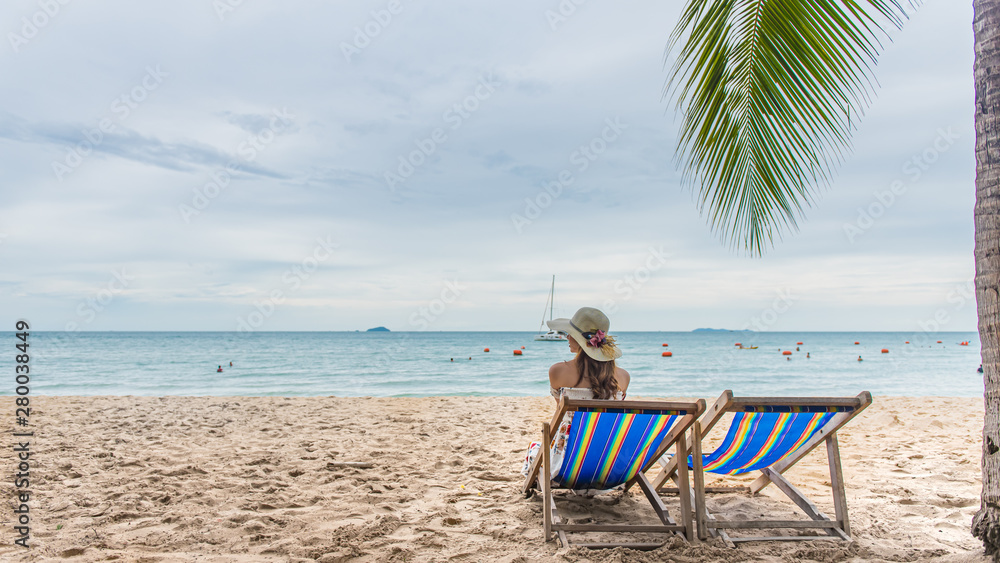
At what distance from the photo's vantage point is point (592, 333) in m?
3.24

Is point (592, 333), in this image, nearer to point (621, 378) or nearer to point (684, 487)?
point (621, 378)

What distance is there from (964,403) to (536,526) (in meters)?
8.91

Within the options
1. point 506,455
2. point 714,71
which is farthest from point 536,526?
point 714,71

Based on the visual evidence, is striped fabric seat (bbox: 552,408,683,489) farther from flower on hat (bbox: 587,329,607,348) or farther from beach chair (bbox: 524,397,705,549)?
flower on hat (bbox: 587,329,607,348)

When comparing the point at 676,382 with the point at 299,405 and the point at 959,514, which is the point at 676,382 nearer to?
the point at 299,405

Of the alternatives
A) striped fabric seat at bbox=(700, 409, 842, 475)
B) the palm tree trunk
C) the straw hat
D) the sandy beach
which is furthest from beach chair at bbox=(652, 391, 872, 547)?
the straw hat

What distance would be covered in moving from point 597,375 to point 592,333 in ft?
0.77

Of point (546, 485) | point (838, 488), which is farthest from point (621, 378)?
point (838, 488)

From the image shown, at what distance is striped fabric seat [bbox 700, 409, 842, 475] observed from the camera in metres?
2.81

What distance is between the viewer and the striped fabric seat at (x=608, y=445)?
271 centimetres

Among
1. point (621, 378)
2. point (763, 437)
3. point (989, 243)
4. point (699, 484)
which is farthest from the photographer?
point (621, 378)

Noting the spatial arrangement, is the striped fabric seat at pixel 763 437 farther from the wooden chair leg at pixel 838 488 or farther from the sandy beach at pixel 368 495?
the sandy beach at pixel 368 495

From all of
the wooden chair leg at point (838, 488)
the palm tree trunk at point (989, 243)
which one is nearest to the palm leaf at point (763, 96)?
the palm tree trunk at point (989, 243)

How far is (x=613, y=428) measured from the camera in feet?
9.11
